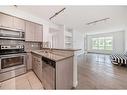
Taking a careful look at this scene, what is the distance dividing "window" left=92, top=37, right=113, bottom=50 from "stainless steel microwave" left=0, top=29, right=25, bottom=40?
8.11m

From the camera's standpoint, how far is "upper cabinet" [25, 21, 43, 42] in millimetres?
3217

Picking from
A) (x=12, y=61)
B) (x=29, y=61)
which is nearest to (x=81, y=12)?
(x=29, y=61)

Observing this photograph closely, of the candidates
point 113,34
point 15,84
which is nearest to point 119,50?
point 113,34

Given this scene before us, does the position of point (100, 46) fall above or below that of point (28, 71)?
above

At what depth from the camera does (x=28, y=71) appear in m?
3.16

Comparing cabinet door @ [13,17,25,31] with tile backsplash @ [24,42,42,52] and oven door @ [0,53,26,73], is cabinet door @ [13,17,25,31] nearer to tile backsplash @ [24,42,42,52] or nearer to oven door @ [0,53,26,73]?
tile backsplash @ [24,42,42,52]

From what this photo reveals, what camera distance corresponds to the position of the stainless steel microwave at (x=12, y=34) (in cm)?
250

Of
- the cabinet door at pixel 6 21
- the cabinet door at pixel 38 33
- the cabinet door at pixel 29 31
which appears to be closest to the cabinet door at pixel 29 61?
the cabinet door at pixel 29 31

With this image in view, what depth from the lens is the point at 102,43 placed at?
932 cm

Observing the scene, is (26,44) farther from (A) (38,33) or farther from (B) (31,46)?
(A) (38,33)

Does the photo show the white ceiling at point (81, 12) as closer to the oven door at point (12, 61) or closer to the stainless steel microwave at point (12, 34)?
the stainless steel microwave at point (12, 34)

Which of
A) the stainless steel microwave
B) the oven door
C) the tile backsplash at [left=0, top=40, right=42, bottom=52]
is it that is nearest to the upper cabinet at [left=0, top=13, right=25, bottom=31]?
the stainless steel microwave
